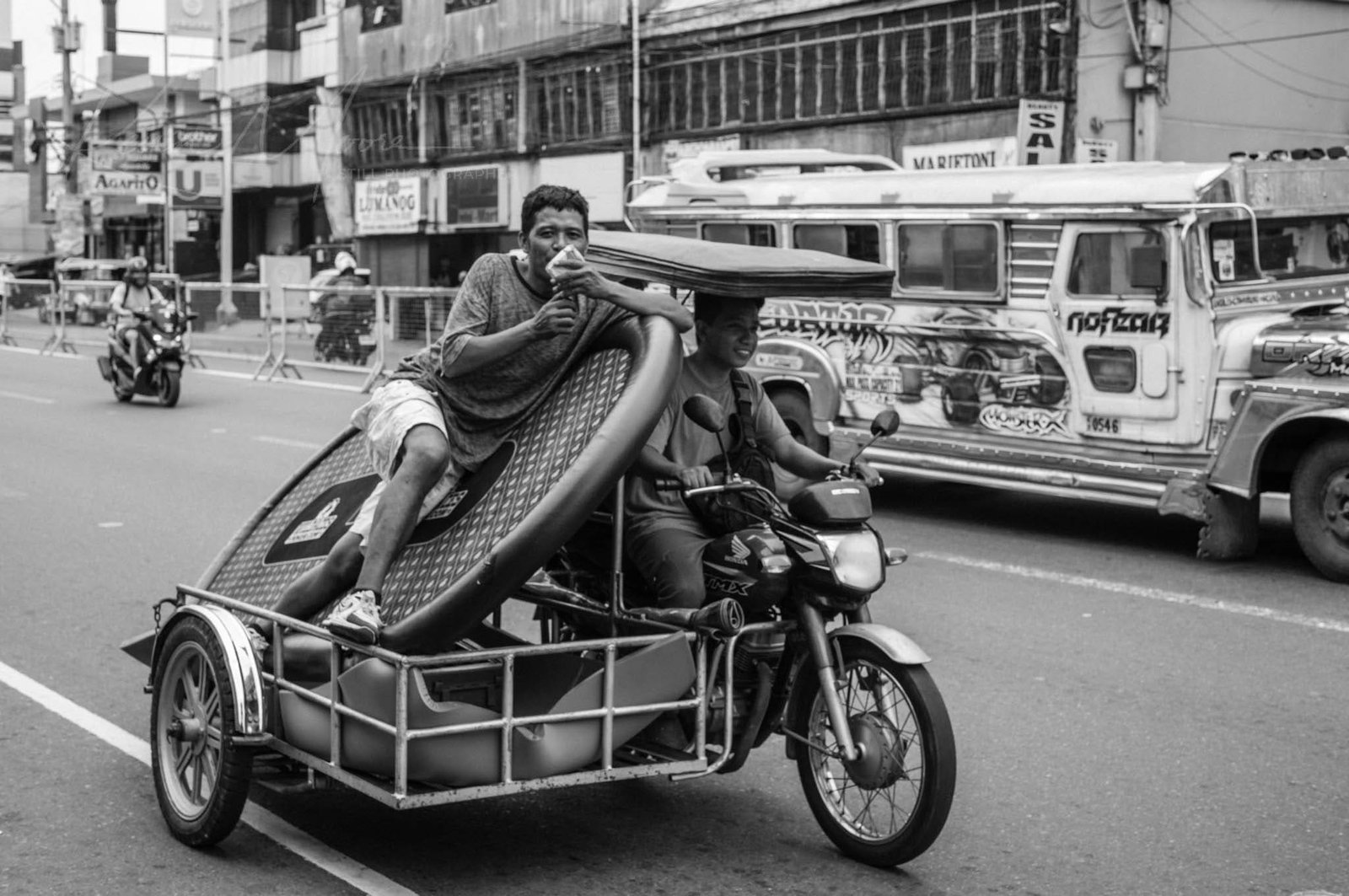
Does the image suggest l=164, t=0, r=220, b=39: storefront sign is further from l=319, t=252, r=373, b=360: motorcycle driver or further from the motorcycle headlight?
the motorcycle headlight

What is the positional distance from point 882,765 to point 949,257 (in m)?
7.12

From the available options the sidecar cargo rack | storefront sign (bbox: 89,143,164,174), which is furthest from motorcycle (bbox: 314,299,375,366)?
storefront sign (bbox: 89,143,164,174)

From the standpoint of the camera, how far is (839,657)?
4.78 m

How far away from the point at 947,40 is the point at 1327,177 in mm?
16740

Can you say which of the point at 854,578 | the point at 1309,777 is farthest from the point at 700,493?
the point at 1309,777

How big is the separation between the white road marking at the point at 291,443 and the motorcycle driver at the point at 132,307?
13.7 feet

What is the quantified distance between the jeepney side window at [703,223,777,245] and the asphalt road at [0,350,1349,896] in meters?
2.69

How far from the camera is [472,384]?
5074 millimetres

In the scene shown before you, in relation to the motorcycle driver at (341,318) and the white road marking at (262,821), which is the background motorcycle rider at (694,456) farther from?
the motorcycle driver at (341,318)

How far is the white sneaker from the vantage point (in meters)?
4.44

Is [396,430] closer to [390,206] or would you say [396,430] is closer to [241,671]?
[241,671]

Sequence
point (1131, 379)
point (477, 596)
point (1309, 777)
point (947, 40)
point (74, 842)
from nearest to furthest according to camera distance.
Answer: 1. point (477, 596)
2. point (74, 842)
3. point (1309, 777)
4. point (1131, 379)
5. point (947, 40)

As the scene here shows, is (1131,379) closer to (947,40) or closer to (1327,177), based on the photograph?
(1327,177)

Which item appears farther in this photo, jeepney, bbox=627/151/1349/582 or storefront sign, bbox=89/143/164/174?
storefront sign, bbox=89/143/164/174
